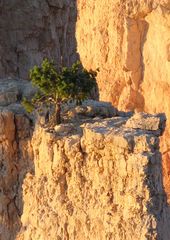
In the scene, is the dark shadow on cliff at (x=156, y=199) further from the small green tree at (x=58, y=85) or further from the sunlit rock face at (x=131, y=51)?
the sunlit rock face at (x=131, y=51)

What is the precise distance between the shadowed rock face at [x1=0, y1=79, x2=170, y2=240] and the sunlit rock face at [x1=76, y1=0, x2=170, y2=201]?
6.52 meters

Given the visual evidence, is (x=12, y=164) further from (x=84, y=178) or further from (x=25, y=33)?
(x=25, y=33)

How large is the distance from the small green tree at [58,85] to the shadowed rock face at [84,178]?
25.0 inches

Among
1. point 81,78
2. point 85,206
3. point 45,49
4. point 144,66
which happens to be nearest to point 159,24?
point 144,66

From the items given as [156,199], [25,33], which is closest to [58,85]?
[156,199]

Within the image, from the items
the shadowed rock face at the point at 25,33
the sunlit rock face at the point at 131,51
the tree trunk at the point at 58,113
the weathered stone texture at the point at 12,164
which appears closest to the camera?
the tree trunk at the point at 58,113

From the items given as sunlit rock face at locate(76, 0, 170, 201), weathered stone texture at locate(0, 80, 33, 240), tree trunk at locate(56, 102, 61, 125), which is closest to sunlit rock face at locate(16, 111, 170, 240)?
tree trunk at locate(56, 102, 61, 125)

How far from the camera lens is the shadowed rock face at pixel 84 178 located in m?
15.7

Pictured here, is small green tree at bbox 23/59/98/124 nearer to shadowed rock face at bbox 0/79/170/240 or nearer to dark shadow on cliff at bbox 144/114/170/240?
shadowed rock face at bbox 0/79/170/240

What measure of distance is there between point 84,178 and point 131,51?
39.9 ft

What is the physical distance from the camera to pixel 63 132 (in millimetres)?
18562

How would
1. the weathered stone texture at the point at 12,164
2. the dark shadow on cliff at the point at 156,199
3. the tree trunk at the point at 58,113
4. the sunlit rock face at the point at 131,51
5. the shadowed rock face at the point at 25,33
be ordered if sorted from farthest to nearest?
the shadowed rock face at the point at 25,33, the sunlit rock face at the point at 131,51, the weathered stone texture at the point at 12,164, the tree trunk at the point at 58,113, the dark shadow on cliff at the point at 156,199

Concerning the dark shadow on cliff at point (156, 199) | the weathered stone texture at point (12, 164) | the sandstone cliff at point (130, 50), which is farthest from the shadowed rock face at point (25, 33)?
the dark shadow on cliff at point (156, 199)

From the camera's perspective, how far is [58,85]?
1939 centimetres
